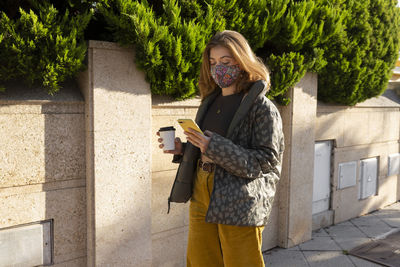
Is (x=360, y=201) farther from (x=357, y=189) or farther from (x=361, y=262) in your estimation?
(x=361, y=262)

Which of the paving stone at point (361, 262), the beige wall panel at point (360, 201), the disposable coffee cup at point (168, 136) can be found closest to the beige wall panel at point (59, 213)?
the disposable coffee cup at point (168, 136)

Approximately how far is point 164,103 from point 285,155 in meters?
1.85

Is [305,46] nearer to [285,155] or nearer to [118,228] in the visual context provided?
[285,155]

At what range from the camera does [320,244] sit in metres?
4.86

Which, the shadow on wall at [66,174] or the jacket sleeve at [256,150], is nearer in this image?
the jacket sleeve at [256,150]

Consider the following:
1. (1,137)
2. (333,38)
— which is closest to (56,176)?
(1,137)

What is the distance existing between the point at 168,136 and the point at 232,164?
0.61 m

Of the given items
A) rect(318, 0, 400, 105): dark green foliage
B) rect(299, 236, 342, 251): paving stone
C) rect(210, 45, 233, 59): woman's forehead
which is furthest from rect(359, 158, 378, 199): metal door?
rect(210, 45, 233, 59): woman's forehead

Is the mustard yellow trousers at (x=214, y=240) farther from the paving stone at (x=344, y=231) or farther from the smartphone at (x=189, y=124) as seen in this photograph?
the paving stone at (x=344, y=231)

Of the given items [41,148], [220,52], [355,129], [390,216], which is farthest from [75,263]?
[390,216]

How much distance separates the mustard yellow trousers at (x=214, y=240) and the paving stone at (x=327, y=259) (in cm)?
221

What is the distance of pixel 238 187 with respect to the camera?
222cm

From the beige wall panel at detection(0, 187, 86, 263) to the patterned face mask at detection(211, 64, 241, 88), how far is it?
147 centimetres

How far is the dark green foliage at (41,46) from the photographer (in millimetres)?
2514
